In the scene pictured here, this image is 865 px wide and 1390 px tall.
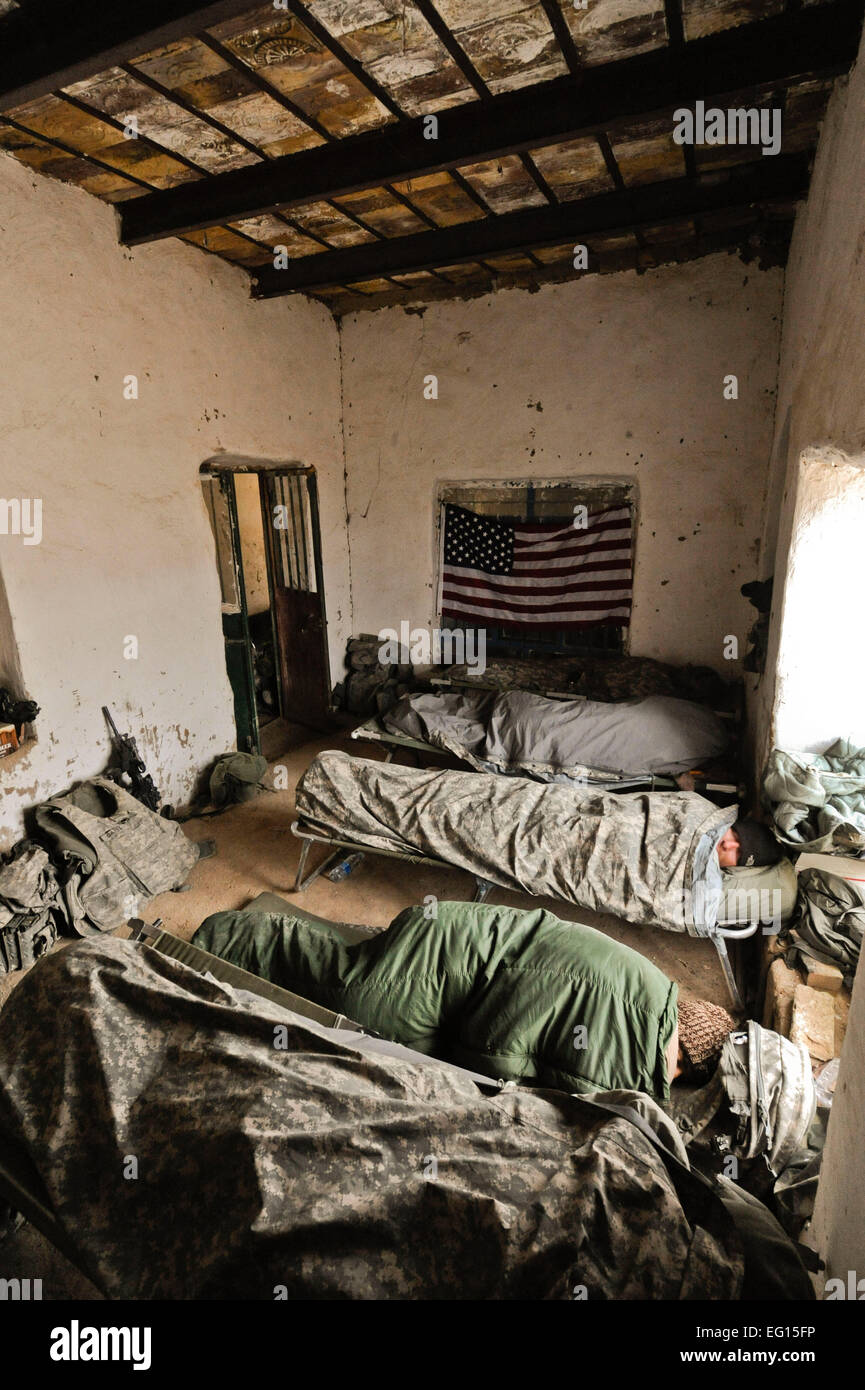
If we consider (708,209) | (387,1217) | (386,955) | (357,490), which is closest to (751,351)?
(708,209)

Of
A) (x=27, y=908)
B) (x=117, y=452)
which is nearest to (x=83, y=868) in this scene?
(x=27, y=908)

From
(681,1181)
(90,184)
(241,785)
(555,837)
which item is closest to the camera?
(681,1181)

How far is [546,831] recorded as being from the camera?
295 centimetres

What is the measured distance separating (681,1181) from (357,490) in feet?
17.9

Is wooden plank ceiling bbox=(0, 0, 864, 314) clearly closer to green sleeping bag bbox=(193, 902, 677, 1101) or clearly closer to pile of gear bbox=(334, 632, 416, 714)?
green sleeping bag bbox=(193, 902, 677, 1101)

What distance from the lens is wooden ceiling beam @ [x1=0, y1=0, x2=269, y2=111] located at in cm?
182

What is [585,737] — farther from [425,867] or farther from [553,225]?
[553,225]

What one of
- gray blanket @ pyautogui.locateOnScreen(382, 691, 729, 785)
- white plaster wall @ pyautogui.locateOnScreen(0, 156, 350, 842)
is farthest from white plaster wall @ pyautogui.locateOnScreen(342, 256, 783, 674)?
gray blanket @ pyautogui.locateOnScreen(382, 691, 729, 785)

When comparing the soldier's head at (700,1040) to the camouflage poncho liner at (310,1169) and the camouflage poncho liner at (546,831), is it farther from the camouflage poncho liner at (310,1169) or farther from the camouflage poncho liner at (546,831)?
the camouflage poncho liner at (310,1169)

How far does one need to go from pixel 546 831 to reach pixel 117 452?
3.17 m

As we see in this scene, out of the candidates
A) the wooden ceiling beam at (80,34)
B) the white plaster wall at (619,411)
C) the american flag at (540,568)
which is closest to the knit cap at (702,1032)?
the white plaster wall at (619,411)

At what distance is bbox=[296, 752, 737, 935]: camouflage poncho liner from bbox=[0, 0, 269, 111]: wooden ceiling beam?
2797 mm
